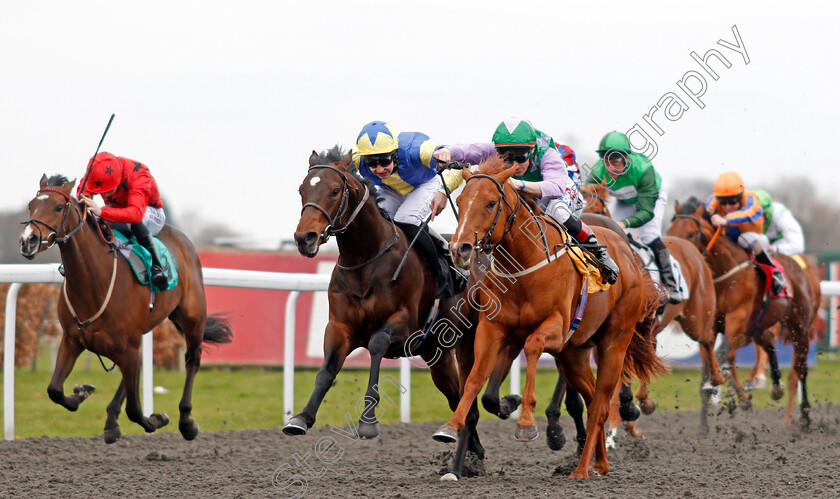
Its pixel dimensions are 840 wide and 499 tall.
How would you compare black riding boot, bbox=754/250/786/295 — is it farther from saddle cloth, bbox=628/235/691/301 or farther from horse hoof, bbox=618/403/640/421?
horse hoof, bbox=618/403/640/421

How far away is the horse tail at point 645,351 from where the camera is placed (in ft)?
19.0

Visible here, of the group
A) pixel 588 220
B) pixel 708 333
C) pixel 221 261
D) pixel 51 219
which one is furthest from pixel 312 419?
pixel 221 261

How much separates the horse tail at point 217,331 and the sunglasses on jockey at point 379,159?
2.47 meters

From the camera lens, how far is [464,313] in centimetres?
544

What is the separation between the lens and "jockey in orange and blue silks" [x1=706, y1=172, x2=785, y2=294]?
8.38 m

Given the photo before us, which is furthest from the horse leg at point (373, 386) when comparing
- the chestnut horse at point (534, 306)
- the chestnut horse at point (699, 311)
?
the chestnut horse at point (699, 311)

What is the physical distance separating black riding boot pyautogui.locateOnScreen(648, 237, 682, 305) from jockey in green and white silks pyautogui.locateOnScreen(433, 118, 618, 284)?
2206 millimetres

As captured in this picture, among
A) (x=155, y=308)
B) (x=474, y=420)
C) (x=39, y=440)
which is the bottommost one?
(x=39, y=440)

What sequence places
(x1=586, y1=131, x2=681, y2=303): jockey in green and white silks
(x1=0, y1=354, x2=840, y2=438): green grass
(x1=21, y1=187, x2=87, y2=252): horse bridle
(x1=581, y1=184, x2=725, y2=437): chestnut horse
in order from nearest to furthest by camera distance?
(x1=21, y1=187, x2=87, y2=252): horse bridle → (x1=586, y1=131, x2=681, y2=303): jockey in green and white silks → (x1=581, y1=184, x2=725, y2=437): chestnut horse → (x1=0, y1=354, x2=840, y2=438): green grass

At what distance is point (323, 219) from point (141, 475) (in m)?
1.84

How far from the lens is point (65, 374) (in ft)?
18.8

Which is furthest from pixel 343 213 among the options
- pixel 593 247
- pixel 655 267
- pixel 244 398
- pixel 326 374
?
pixel 244 398

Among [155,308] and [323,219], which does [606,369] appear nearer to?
[323,219]

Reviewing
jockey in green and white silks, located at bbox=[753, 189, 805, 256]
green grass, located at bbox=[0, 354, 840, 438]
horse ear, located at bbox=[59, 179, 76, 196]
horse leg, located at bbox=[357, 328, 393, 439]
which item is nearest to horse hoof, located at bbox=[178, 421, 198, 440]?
green grass, located at bbox=[0, 354, 840, 438]
